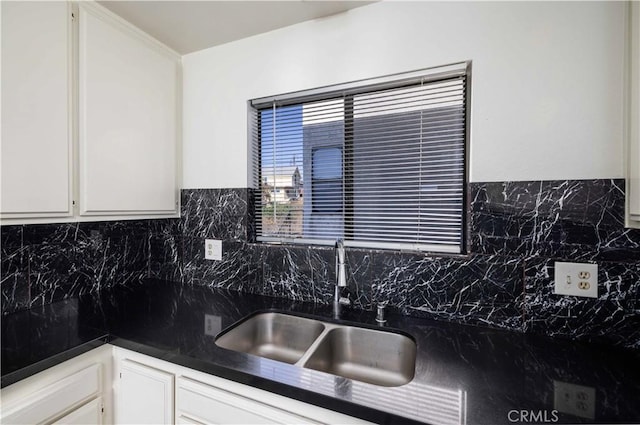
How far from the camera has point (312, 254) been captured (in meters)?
1.48

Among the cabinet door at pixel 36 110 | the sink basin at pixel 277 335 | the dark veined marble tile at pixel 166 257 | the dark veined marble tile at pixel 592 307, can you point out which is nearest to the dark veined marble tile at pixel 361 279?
the sink basin at pixel 277 335

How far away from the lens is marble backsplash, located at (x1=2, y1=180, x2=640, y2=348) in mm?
1000

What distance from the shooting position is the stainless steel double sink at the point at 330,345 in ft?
3.62

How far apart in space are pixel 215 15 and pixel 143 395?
71.6 inches

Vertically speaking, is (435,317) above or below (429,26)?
below

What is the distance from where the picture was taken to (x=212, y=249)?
1.73 m

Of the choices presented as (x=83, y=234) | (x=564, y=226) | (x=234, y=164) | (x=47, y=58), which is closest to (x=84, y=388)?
(x=83, y=234)

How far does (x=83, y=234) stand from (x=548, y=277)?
7.58ft

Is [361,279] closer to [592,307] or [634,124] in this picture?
[592,307]

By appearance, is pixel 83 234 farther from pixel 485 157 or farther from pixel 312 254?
pixel 485 157

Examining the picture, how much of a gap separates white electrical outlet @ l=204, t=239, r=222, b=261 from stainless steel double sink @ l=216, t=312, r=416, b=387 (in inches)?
22.0

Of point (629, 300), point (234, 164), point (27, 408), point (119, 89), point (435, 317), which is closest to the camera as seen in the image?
point (27, 408)

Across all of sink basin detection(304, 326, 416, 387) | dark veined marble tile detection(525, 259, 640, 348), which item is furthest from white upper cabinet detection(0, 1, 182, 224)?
dark veined marble tile detection(525, 259, 640, 348)

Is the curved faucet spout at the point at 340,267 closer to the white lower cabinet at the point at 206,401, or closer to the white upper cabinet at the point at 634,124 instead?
the white lower cabinet at the point at 206,401
